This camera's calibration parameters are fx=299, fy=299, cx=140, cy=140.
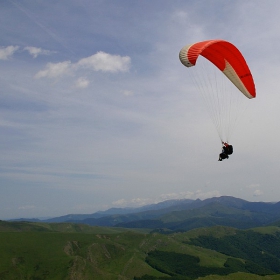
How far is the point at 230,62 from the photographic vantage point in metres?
26.6

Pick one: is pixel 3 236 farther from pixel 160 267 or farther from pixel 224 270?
pixel 224 270

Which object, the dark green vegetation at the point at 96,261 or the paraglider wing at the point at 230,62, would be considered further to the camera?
the dark green vegetation at the point at 96,261

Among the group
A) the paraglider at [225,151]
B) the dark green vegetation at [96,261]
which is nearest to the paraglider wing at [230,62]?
the paraglider at [225,151]

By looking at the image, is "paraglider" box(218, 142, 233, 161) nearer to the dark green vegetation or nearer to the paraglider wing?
the paraglider wing

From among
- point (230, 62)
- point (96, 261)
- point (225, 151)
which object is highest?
point (230, 62)

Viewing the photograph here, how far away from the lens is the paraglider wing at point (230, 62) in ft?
79.4

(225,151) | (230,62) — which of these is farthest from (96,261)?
(230,62)

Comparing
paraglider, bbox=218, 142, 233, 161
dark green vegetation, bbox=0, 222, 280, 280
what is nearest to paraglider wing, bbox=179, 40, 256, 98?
paraglider, bbox=218, 142, 233, 161

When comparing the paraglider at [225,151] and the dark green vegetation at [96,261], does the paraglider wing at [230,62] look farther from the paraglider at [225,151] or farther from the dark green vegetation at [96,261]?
the dark green vegetation at [96,261]

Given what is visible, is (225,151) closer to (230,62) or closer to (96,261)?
(230,62)

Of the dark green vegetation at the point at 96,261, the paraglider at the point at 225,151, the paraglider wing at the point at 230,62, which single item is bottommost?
the dark green vegetation at the point at 96,261

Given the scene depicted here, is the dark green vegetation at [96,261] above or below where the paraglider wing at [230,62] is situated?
below

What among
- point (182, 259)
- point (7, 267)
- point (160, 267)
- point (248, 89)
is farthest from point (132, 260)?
point (248, 89)

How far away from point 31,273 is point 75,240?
43656 mm
